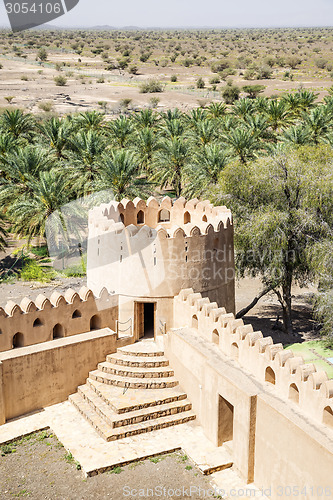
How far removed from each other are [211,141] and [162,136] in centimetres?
451

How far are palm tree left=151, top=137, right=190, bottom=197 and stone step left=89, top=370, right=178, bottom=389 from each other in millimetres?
19286

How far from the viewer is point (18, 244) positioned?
101 ft

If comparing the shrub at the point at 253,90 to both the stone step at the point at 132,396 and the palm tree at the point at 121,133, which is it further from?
the stone step at the point at 132,396

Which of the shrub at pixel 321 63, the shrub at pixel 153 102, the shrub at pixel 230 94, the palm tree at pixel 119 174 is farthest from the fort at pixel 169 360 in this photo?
the shrub at pixel 321 63

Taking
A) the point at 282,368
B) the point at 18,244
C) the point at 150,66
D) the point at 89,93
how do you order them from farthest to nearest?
the point at 150,66, the point at 89,93, the point at 18,244, the point at 282,368

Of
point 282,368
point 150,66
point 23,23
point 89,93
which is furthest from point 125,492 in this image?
point 150,66

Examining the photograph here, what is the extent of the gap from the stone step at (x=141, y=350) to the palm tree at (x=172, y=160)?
18.1 m

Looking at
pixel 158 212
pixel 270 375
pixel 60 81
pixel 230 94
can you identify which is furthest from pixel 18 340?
pixel 60 81

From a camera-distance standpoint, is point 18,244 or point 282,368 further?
point 18,244

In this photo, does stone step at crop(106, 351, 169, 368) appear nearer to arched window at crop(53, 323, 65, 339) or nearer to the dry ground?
arched window at crop(53, 323, 65, 339)

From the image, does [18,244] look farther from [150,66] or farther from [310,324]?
[150,66]

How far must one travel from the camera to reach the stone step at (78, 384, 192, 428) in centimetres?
1336

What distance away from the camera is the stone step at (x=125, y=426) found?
42.9 feet

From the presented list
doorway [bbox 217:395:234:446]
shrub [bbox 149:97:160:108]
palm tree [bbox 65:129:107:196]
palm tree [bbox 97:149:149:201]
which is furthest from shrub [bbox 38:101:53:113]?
doorway [bbox 217:395:234:446]
